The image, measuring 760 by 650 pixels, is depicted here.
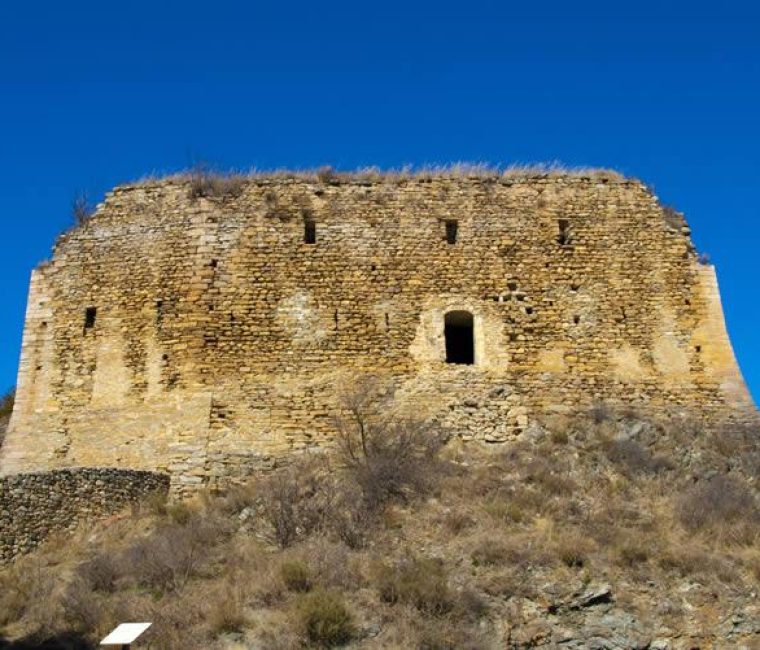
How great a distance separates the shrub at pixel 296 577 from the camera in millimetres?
11750

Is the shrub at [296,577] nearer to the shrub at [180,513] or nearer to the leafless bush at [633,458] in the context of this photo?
the shrub at [180,513]

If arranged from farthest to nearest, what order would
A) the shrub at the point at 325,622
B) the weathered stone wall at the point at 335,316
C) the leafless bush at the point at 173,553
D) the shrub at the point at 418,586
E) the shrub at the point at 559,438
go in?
the weathered stone wall at the point at 335,316, the shrub at the point at 559,438, the leafless bush at the point at 173,553, the shrub at the point at 418,586, the shrub at the point at 325,622

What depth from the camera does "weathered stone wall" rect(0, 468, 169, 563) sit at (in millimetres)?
14531

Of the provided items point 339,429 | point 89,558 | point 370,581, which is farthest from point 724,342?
point 89,558

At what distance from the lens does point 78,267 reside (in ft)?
57.0

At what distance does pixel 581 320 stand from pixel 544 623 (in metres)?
6.55

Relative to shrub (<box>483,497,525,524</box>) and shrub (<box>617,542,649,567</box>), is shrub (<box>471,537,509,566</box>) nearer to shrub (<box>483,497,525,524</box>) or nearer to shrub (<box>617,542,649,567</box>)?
shrub (<box>483,497,525,524</box>)

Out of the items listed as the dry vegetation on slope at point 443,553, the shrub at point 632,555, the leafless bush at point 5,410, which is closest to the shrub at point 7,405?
the leafless bush at point 5,410

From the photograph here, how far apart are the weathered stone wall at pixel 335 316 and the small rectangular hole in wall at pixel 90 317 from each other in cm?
4

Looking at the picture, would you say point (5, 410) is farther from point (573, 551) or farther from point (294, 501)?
point (573, 551)

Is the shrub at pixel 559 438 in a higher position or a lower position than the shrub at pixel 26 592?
higher

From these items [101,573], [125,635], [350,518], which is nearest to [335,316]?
[350,518]

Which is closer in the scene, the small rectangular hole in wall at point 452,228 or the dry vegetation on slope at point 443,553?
the dry vegetation on slope at point 443,553

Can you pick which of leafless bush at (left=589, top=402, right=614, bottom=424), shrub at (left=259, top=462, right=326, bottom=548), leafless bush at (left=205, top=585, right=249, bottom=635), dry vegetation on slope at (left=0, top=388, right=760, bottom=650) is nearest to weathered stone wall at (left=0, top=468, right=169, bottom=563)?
dry vegetation on slope at (left=0, top=388, right=760, bottom=650)
